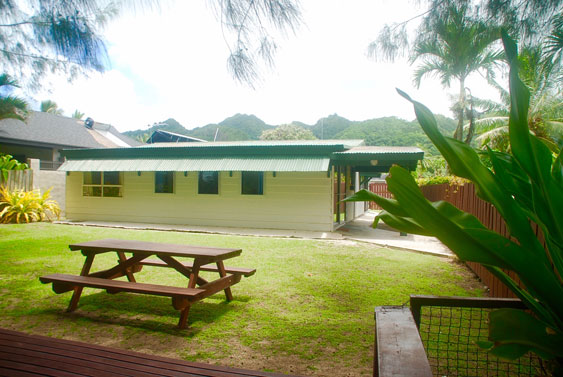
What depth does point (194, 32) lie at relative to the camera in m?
3.72

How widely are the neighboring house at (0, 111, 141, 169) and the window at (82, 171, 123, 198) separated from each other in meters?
4.90

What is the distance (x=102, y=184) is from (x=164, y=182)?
8.92ft

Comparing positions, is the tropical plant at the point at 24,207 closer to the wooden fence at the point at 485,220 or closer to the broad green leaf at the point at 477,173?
the wooden fence at the point at 485,220

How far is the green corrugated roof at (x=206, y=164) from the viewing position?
36.0ft

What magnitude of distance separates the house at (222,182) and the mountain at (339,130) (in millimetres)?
19358

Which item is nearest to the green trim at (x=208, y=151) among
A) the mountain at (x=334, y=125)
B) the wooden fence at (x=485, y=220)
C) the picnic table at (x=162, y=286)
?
the wooden fence at (x=485, y=220)

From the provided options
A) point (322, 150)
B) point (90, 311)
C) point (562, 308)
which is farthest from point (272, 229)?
point (562, 308)

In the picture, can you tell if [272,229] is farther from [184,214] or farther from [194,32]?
[194,32]

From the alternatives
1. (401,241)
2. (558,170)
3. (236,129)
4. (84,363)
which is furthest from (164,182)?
(236,129)

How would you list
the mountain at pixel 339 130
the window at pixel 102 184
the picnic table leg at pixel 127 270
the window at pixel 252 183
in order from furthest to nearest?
the mountain at pixel 339 130 → the window at pixel 102 184 → the window at pixel 252 183 → the picnic table leg at pixel 127 270

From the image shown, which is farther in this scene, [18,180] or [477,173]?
[18,180]

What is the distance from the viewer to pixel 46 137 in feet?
71.4

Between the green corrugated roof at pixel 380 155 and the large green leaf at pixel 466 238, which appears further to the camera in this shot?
the green corrugated roof at pixel 380 155

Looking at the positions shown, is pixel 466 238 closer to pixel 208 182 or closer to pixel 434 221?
pixel 434 221
